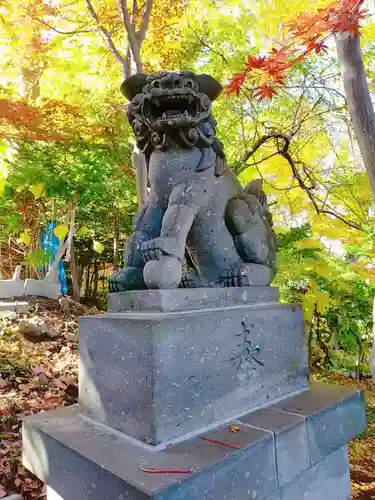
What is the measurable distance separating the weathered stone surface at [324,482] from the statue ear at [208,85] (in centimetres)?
199

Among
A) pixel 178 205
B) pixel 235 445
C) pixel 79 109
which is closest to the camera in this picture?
pixel 235 445

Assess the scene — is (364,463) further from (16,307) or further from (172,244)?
(16,307)

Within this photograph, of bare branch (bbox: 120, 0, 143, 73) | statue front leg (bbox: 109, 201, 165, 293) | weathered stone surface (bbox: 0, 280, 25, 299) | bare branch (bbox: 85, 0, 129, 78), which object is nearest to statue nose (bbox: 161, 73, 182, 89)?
statue front leg (bbox: 109, 201, 165, 293)

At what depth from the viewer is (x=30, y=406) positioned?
3221 mm

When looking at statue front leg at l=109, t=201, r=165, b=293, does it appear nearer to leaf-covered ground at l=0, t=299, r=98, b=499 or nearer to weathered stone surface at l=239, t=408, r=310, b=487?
weathered stone surface at l=239, t=408, r=310, b=487

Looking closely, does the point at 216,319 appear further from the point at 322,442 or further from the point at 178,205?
the point at 322,442

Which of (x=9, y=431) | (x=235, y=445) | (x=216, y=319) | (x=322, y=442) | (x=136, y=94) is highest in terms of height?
(x=136, y=94)

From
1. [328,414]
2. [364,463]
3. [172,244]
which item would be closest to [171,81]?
[172,244]

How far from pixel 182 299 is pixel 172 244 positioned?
0.26 meters

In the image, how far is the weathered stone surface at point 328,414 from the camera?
5.96 feet

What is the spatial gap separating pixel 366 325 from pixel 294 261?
2.68 metres

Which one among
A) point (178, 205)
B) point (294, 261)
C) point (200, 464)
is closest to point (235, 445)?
point (200, 464)

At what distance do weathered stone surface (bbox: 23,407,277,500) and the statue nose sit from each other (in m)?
1.59

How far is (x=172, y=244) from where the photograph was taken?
178 cm
